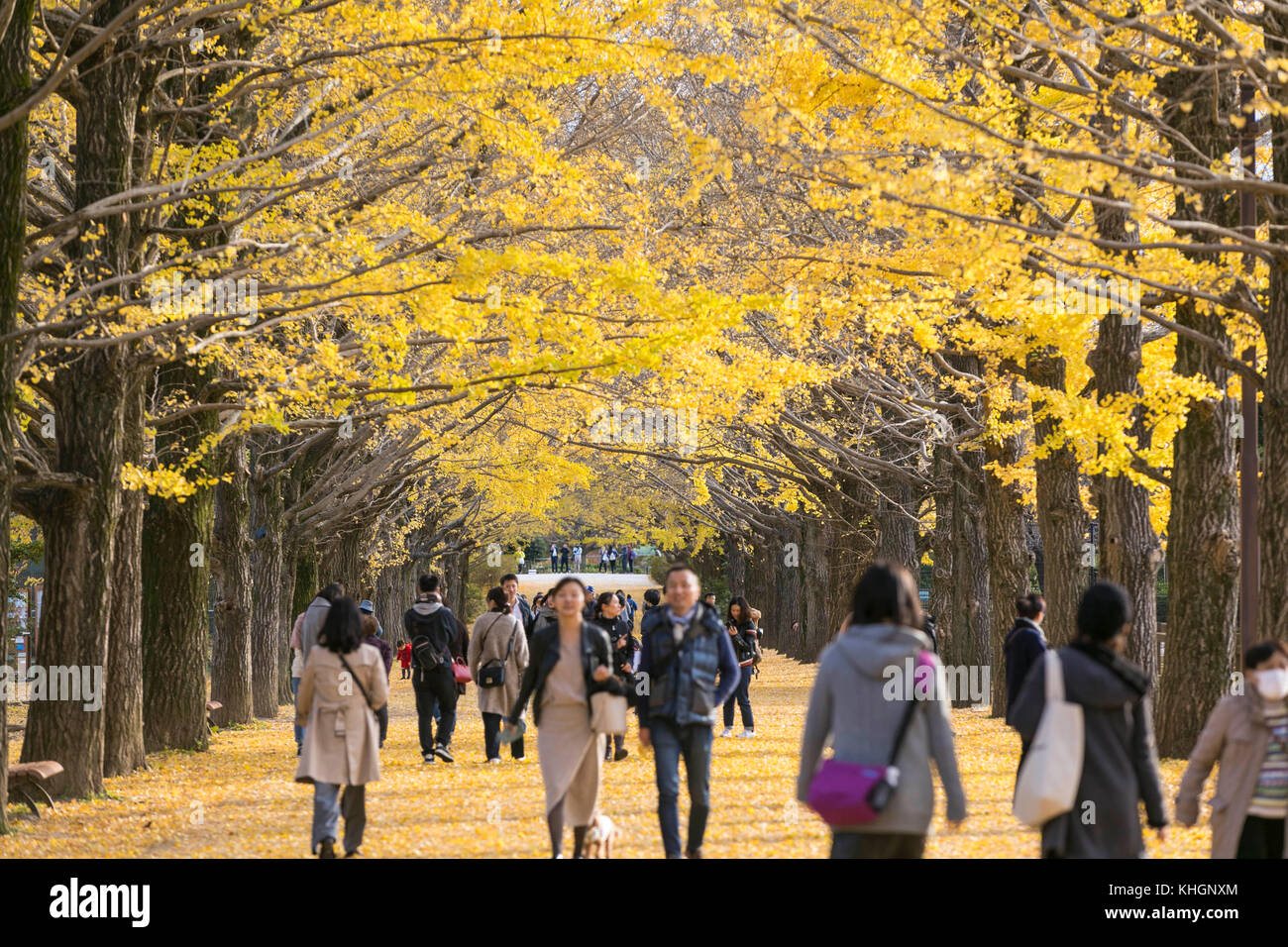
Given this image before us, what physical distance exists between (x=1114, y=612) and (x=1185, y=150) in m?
9.11

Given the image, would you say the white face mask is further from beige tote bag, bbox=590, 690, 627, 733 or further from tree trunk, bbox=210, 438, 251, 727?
tree trunk, bbox=210, 438, 251, 727

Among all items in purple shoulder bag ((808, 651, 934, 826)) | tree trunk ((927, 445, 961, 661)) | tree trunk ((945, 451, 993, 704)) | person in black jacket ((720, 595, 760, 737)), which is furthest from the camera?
tree trunk ((927, 445, 961, 661))

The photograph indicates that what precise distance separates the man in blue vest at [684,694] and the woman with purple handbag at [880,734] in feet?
8.92

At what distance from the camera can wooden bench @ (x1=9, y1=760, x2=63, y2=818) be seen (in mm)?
12289

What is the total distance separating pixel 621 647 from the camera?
17047 millimetres

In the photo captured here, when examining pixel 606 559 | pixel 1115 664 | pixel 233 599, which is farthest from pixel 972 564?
pixel 606 559

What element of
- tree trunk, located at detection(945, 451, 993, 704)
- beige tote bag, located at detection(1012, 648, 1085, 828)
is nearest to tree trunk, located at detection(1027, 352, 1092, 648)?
tree trunk, located at detection(945, 451, 993, 704)

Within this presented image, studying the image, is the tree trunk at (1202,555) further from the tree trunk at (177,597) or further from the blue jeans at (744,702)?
the tree trunk at (177,597)

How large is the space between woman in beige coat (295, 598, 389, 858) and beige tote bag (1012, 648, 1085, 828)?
4717 mm

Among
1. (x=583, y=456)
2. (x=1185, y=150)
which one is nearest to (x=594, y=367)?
(x=1185, y=150)

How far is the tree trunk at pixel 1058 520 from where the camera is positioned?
1700 centimetres

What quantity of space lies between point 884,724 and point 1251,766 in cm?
202

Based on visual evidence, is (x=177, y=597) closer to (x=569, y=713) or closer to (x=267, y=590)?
(x=267, y=590)

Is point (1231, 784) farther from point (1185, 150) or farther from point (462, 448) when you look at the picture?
point (462, 448)
